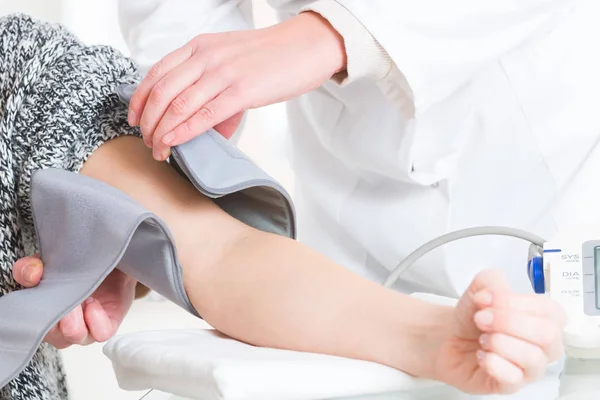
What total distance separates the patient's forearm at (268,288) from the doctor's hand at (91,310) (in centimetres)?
10

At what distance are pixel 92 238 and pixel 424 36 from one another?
1.36 ft

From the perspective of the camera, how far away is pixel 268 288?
2.11 ft

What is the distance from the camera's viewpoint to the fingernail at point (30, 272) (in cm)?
65

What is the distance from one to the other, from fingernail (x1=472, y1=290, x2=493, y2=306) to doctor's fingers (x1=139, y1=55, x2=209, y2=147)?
29cm

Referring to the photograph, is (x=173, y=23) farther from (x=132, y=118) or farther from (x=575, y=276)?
(x=575, y=276)

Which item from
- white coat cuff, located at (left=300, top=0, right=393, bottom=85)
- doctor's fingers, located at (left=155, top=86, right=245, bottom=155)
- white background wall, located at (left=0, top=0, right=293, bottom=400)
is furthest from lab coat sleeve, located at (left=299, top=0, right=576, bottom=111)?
white background wall, located at (left=0, top=0, right=293, bottom=400)

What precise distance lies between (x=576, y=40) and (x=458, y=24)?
234mm

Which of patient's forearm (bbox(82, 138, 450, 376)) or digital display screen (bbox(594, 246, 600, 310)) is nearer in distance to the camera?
patient's forearm (bbox(82, 138, 450, 376))

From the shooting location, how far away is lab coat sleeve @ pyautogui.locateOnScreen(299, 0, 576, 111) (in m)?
0.79

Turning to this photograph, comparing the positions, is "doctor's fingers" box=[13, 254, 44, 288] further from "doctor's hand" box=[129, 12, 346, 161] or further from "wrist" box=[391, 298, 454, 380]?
"wrist" box=[391, 298, 454, 380]

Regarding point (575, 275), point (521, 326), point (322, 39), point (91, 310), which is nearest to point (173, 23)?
point (322, 39)

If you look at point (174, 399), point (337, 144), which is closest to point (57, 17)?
point (337, 144)

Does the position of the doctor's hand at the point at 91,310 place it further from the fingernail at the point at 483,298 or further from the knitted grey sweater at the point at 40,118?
the fingernail at the point at 483,298

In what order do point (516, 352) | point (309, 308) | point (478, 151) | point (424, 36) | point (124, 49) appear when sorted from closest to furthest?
point (516, 352) → point (309, 308) → point (424, 36) → point (478, 151) → point (124, 49)
